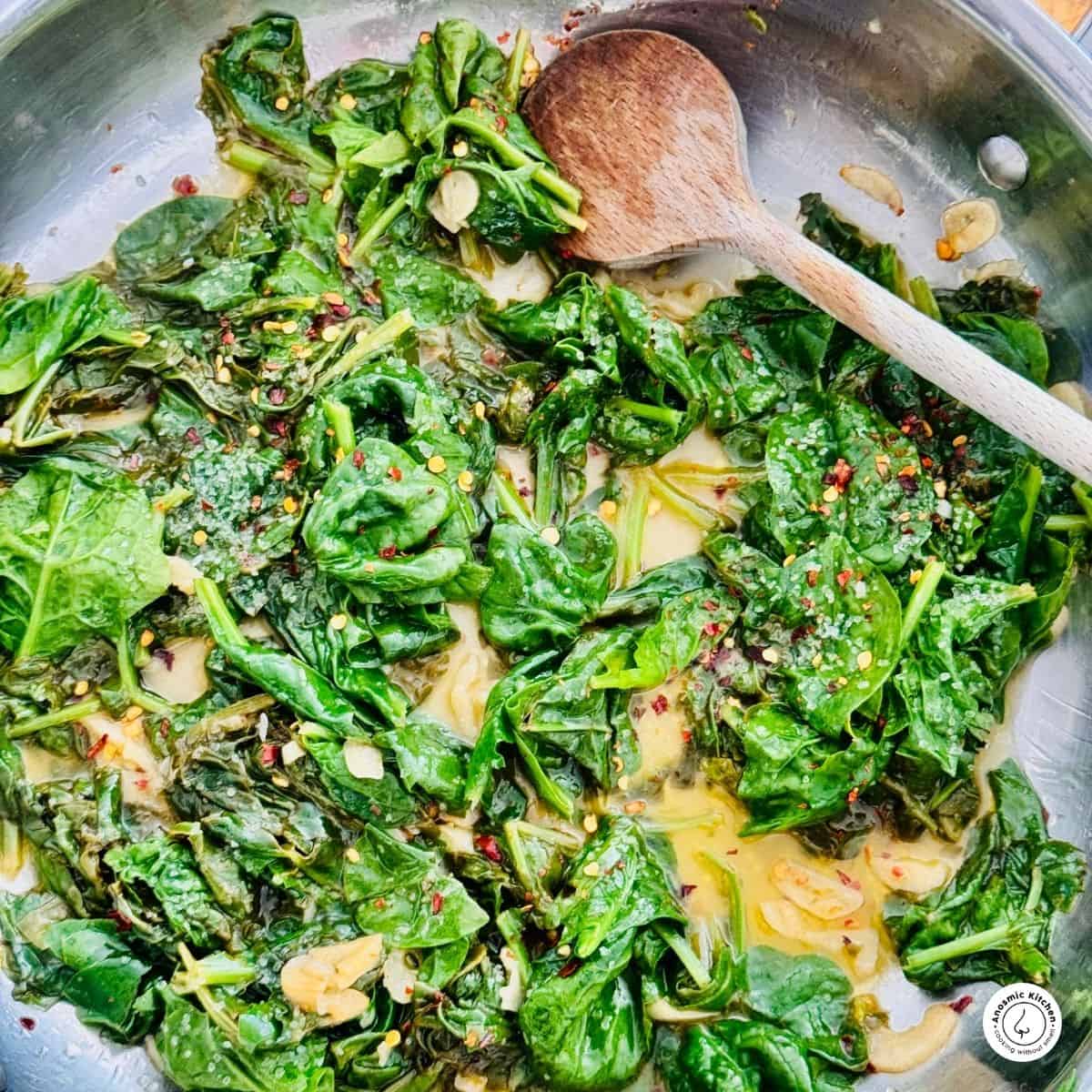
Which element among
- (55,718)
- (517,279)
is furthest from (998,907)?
(55,718)

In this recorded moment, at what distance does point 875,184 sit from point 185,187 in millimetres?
2209

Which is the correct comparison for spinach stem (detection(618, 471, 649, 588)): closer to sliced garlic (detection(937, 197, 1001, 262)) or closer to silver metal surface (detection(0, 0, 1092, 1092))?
silver metal surface (detection(0, 0, 1092, 1092))

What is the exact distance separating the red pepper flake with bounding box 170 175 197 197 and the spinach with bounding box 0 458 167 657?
97cm

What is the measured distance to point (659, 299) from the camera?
3447 mm

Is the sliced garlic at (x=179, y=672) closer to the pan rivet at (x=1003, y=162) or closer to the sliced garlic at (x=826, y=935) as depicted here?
the sliced garlic at (x=826, y=935)

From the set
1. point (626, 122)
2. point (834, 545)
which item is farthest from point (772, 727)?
point (626, 122)

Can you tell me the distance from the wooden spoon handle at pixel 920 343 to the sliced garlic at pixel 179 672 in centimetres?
196

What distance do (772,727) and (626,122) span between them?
182 cm

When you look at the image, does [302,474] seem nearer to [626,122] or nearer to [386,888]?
[386,888]

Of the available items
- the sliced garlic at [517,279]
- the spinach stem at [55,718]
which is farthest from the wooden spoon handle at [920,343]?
the spinach stem at [55,718]

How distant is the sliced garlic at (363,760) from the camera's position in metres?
2.97

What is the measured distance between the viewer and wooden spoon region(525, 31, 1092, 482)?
3.07m

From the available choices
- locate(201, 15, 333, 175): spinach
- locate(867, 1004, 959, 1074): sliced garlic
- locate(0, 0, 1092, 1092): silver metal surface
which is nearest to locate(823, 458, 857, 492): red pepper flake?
locate(0, 0, 1092, 1092): silver metal surface

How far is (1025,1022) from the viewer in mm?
3119
